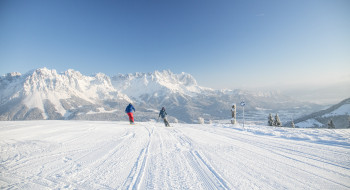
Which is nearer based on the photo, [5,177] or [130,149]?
[5,177]

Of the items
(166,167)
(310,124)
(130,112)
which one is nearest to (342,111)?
(310,124)

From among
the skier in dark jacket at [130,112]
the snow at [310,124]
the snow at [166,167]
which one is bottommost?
the snow at [310,124]

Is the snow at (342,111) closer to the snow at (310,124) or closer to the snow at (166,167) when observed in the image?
the snow at (310,124)

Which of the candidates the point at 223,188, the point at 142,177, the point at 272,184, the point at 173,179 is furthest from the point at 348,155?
the point at 142,177

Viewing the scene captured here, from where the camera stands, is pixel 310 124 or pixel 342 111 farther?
pixel 342 111

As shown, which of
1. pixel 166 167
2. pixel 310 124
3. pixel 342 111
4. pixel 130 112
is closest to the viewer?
pixel 166 167

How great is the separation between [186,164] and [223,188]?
49.7 inches

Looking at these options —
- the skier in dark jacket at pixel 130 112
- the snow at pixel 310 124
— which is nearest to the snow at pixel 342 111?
→ the snow at pixel 310 124

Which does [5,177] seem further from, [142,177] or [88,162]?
[142,177]

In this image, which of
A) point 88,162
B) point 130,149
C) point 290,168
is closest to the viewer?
point 290,168

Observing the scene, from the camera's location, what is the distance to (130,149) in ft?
16.9

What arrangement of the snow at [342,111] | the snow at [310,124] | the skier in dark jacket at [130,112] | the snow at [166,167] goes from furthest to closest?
the snow at [342,111] → the snow at [310,124] → the skier in dark jacket at [130,112] → the snow at [166,167]

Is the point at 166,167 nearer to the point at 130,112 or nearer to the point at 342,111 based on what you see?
the point at 130,112

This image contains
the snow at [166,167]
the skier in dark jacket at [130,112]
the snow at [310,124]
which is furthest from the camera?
the snow at [310,124]
